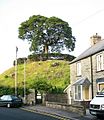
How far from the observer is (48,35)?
84.2 m

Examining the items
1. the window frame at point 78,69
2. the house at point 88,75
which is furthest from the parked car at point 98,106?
the window frame at point 78,69

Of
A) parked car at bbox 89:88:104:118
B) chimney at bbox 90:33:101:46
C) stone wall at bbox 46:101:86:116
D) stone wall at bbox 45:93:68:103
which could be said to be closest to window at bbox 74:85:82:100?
stone wall at bbox 45:93:68:103

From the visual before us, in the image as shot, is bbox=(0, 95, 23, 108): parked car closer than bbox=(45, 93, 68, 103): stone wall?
Yes

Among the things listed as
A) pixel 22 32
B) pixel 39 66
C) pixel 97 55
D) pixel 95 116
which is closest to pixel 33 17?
pixel 22 32

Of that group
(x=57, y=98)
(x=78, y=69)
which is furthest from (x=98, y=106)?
(x=57, y=98)

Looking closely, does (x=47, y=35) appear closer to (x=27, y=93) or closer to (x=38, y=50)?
(x=38, y=50)

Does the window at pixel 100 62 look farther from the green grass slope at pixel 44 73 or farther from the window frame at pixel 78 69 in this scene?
the green grass slope at pixel 44 73

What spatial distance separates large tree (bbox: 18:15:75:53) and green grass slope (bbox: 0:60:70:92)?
22.5 ft

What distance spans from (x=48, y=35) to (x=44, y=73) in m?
17.2

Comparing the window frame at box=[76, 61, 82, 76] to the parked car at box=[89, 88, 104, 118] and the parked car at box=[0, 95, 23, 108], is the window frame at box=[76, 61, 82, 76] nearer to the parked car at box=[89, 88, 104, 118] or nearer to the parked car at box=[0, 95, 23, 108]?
the parked car at box=[0, 95, 23, 108]

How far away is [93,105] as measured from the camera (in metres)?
22.3

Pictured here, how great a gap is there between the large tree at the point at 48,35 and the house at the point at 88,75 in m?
40.1

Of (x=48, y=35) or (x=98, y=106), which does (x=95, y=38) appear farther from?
(x=48, y=35)

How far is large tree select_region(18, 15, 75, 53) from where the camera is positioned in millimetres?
83062
